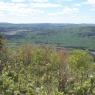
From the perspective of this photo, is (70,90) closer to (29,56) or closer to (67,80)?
(67,80)

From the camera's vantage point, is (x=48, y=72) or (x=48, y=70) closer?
(x=48, y=72)

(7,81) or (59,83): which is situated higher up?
(7,81)

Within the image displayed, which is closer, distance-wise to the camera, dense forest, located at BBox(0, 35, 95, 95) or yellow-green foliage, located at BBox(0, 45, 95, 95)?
yellow-green foliage, located at BBox(0, 45, 95, 95)

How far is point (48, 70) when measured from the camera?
285 feet

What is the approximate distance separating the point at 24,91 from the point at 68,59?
45.4 metres

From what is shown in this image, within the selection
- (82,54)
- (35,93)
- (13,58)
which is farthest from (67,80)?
(13,58)

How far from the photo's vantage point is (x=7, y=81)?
48031mm

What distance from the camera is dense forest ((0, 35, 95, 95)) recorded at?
5529cm

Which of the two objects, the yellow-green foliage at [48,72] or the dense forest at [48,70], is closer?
the yellow-green foliage at [48,72]

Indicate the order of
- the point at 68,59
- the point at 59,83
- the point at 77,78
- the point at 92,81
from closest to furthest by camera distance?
the point at 92,81
the point at 59,83
the point at 77,78
the point at 68,59

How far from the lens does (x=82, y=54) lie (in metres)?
92.1

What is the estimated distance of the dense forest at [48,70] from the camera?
55.3 metres

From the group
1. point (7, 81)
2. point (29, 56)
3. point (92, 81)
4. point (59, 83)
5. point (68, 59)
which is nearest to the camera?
point (7, 81)

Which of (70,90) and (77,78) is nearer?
(70,90)
